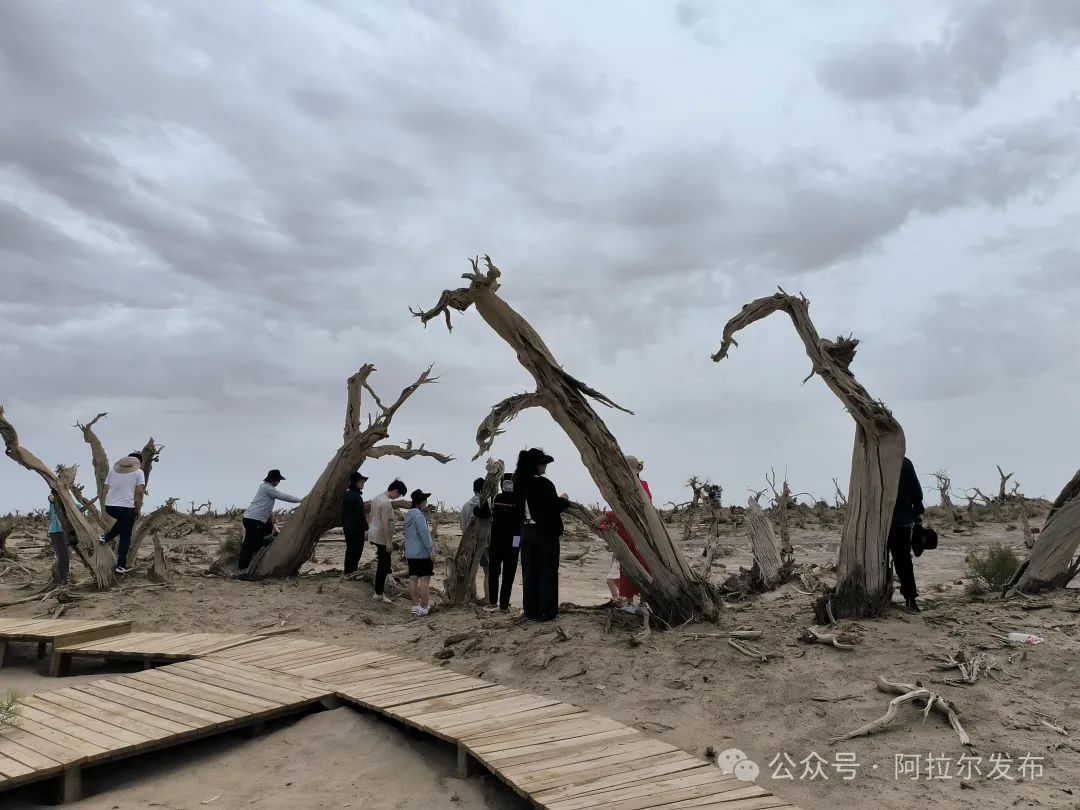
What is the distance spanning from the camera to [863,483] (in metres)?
7.33

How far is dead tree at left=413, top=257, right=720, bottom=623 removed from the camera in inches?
297

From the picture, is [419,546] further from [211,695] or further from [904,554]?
[904,554]

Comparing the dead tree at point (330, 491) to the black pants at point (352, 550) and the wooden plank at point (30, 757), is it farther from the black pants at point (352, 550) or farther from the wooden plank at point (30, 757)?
the wooden plank at point (30, 757)


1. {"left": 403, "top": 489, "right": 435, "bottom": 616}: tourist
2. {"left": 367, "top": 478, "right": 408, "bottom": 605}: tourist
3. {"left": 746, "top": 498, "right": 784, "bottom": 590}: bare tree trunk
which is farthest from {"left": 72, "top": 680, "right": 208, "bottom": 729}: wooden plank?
{"left": 746, "top": 498, "right": 784, "bottom": 590}: bare tree trunk

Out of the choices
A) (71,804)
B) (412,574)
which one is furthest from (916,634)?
(71,804)

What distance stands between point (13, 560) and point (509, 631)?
10.9 meters

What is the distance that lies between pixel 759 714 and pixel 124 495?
8558 millimetres

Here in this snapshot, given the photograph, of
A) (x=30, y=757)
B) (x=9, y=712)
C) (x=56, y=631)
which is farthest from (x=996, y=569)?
(x=56, y=631)

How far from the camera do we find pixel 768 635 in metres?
6.98

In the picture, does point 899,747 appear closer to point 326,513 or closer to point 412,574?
point 412,574

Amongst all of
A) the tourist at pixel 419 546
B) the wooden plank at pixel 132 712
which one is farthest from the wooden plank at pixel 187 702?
the tourist at pixel 419 546

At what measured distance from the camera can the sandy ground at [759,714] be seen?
4.82 metres

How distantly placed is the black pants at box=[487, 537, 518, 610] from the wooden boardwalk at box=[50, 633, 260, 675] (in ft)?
8.30

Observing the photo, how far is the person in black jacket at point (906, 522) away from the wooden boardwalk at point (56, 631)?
7.76 meters
